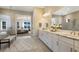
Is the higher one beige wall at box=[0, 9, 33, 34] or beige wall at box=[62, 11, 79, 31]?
beige wall at box=[0, 9, 33, 34]

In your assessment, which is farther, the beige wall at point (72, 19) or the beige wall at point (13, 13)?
the beige wall at point (13, 13)

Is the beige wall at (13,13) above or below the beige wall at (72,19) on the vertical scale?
above

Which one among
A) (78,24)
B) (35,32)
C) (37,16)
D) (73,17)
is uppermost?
(37,16)

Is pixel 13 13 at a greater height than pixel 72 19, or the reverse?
pixel 13 13

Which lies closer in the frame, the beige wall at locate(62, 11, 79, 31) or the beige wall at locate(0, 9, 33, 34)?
→ the beige wall at locate(62, 11, 79, 31)

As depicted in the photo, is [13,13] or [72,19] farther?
[13,13]
